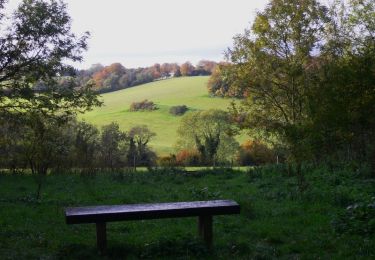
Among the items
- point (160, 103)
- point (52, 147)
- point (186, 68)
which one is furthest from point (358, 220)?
point (186, 68)

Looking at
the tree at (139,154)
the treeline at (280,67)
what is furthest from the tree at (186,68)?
the treeline at (280,67)

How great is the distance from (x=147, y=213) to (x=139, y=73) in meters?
75.4

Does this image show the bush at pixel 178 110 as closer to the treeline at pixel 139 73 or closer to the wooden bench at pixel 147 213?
the treeline at pixel 139 73

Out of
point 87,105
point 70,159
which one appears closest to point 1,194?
point 87,105

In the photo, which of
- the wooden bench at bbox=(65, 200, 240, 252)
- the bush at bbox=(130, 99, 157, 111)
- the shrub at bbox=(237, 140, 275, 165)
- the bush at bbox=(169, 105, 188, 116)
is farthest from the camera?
the bush at bbox=(130, 99, 157, 111)

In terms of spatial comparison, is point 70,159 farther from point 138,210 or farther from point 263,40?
point 138,210

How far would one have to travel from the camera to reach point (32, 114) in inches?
605

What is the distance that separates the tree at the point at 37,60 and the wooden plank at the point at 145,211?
367 inches

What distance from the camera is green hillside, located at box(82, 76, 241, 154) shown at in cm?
5797

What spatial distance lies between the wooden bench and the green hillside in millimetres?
41587

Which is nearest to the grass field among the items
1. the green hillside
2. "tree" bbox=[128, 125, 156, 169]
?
"tree" bbox=[128, 125, 156, 169]

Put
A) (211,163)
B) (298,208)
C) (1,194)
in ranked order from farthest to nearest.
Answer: (211,163) < (1,194) < (298,208)

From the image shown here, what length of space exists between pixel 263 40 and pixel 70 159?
36.9 ft

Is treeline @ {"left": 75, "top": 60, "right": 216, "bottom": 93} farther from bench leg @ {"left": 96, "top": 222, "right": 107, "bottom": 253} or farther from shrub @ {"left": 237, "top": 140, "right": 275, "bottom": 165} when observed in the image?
bench leg @ {"left": 96, "top": 222, "right": 107, "bottom": 253}
